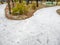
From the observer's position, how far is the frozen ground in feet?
19.2

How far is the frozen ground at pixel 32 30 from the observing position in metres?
5.84

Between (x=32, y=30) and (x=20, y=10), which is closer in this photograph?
(x=32, y=30)

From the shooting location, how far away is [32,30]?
21.8 ft

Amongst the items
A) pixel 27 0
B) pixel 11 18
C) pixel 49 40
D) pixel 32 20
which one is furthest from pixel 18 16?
pixel 49 40

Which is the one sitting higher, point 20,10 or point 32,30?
point 20,10

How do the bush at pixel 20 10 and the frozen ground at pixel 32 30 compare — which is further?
the bush at pixel 20 10

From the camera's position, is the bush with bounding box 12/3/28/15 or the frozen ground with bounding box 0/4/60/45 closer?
the frozen ground with bounding box 0/4/60/45

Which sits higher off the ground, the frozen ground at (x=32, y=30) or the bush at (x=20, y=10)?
the bush at (x=20, y=10)

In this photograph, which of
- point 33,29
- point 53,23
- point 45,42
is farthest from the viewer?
point 53,23

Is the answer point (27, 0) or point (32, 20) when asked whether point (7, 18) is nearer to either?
point (32, 20)

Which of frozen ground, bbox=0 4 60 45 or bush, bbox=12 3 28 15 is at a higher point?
bush, bbox=12 3 28 15

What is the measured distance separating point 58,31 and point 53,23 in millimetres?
899

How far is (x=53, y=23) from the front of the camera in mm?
7254

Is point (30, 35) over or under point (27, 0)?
under
